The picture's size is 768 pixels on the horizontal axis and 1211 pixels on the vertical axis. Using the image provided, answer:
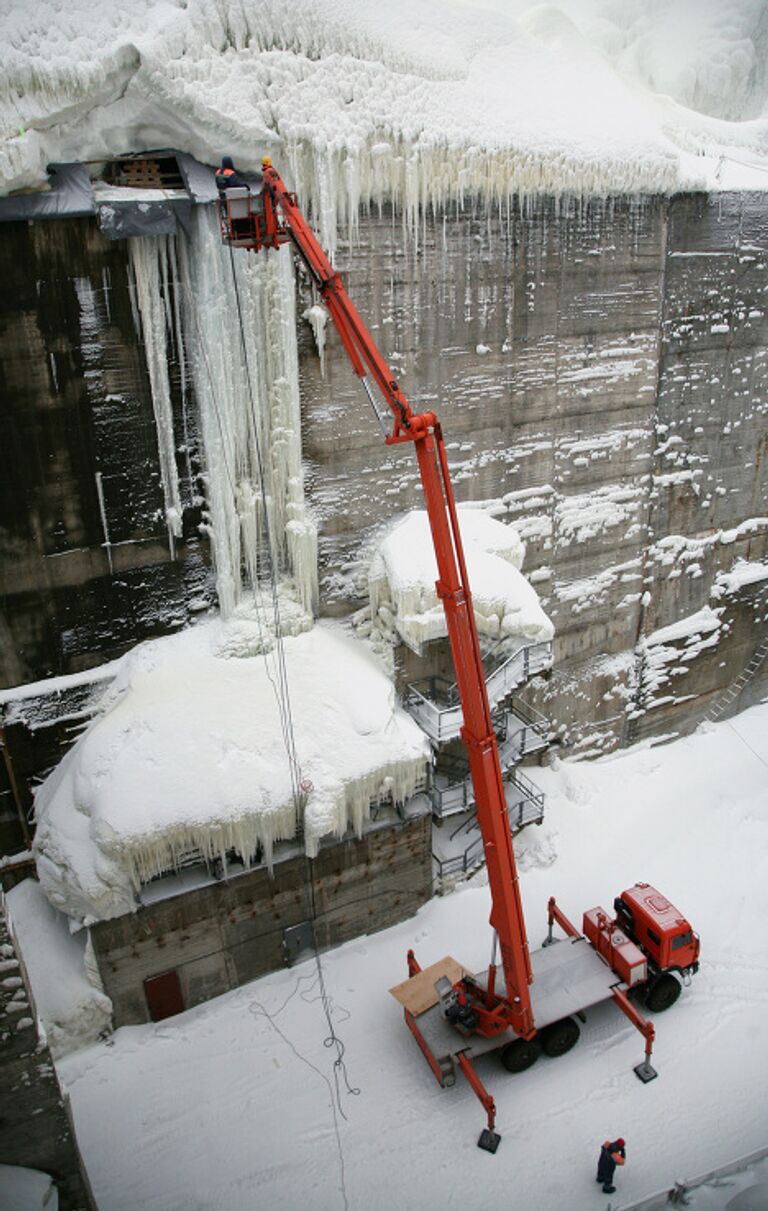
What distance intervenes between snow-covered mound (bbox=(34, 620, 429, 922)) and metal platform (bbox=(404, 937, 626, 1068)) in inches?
97.4

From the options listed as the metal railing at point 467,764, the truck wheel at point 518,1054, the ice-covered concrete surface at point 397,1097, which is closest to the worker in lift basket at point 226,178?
the metal railing at point 467,764

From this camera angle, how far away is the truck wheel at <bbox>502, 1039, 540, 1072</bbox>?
9680 mm

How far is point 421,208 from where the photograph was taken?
36.0 feet

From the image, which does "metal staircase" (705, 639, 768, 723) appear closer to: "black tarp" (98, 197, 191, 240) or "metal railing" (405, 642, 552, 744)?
"metal railing" (405, 642, 552, 744)

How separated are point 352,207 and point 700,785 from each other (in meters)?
11.1

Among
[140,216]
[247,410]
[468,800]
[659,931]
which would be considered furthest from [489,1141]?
[140,216]

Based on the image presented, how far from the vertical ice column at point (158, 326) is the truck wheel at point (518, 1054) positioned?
757cm

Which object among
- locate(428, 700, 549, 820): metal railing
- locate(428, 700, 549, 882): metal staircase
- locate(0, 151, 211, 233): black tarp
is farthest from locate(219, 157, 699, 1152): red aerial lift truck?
locate(428, 700, 549, 820): metal railing

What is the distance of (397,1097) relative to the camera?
31.4 feet

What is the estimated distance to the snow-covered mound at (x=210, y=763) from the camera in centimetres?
949

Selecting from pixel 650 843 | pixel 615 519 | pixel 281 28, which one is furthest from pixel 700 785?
pixel 281 28

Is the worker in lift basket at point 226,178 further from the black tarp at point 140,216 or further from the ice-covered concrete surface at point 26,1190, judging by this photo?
the ice-covered concrete surface at point 26,1190

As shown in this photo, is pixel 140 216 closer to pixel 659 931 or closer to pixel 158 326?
pixel 158 326

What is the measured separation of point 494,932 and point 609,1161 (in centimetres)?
234
